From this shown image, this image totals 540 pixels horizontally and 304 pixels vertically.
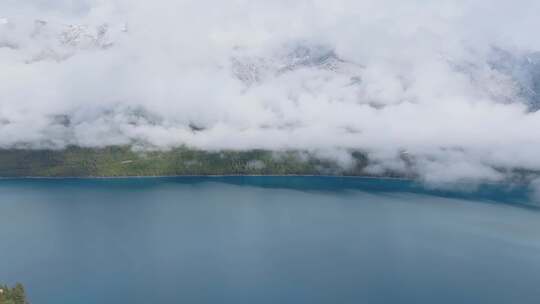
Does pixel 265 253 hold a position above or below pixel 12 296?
above

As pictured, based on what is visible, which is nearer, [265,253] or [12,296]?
[12,296]

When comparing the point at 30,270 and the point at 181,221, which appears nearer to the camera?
the point at 30,270

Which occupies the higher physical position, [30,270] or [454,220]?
[454,220]

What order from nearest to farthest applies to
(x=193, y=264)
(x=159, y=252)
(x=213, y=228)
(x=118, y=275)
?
(x=118, y=275)
(x=193, y=264)
(x=159, y=252)
(x=213, y=228)

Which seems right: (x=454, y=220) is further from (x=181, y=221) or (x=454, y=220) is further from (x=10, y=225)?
(x=10, y=225)

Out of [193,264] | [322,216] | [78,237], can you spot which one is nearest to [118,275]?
[193,264]

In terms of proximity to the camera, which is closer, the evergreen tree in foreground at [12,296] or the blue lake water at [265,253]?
the evergreen tree in foreground at [12,296]

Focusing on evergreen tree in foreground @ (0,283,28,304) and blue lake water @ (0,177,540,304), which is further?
blue lake water @ (0,177,540,304)

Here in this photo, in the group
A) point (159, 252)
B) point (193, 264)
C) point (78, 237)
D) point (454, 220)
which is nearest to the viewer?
point (193, 264)
